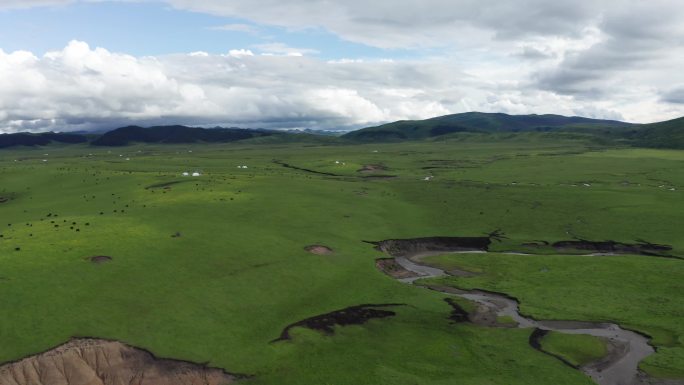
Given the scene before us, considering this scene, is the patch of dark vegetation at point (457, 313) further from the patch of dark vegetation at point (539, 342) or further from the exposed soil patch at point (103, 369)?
the exposed soil patch at point (103, 369)

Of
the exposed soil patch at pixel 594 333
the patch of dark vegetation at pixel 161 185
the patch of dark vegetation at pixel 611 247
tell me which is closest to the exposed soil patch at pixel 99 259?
the exposed soil patch at pixel 594 333

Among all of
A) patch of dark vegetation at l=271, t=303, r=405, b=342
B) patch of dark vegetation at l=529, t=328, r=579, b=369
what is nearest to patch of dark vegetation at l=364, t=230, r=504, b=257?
patch of dark vegetation at l=271, t=303, r=405, b=342

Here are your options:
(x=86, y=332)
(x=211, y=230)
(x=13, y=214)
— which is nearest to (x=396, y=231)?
(x=211, y=230)

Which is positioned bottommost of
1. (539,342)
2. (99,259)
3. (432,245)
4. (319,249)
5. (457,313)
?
(539,342)

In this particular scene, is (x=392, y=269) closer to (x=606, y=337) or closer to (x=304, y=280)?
(x=304, y=280)

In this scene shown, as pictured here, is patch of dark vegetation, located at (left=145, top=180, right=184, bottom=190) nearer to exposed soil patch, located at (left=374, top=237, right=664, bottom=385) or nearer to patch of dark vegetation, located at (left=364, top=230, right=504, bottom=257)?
patch of dark vegetation, located at (left=364, top=230, right=504, bottom=257)

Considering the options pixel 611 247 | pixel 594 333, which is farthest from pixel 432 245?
pixel 594 333

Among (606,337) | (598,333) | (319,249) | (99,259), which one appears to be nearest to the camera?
(606,337)

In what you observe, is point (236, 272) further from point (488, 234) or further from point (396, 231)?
point (488, 234)
